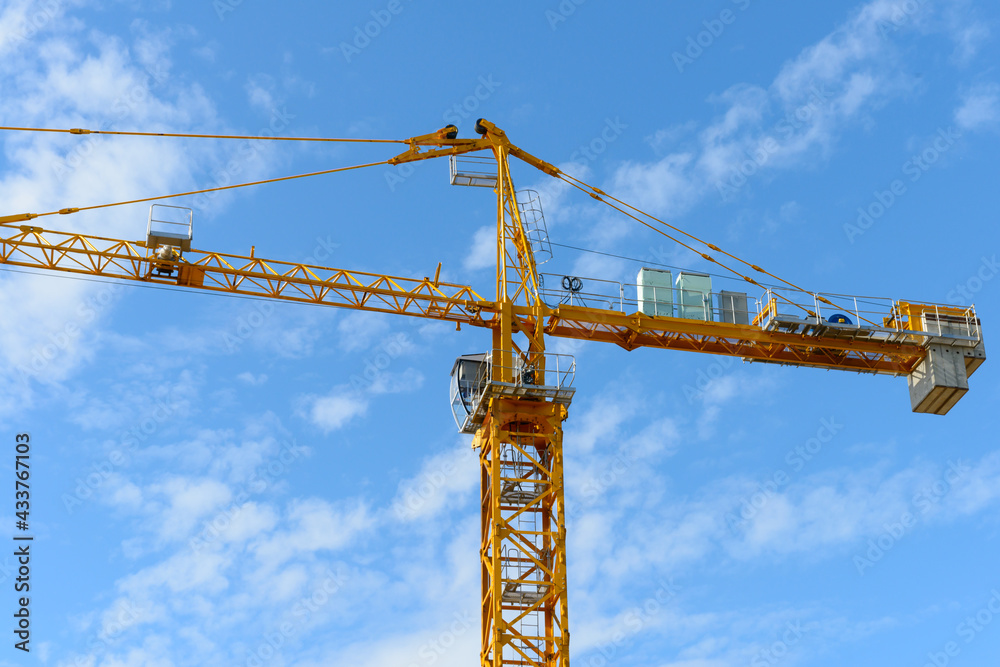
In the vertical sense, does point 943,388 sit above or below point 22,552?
above

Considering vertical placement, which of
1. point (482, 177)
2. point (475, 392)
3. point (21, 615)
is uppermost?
point (482, 177)

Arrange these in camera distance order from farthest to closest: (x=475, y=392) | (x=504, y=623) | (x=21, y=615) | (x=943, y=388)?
1. (x=943, y=388)
2. (x=475, y=392)
3. (x=504, y=623)
4. (x=21, y=615)

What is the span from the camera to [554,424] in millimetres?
50156

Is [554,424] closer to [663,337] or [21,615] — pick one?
[663,337]

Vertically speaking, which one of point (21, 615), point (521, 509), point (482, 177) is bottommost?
point (21, 615)

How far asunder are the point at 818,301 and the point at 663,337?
6665 mm

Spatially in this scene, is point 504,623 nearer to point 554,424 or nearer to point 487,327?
point 554,424

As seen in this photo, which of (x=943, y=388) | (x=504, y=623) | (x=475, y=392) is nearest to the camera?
(x=504, y=623)

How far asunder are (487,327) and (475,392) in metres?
2.48

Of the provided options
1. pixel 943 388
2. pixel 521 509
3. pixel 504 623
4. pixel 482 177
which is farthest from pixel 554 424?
pixel 943 388

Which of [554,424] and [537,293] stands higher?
[537,293]

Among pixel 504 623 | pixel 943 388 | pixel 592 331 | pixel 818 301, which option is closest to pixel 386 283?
pixel 592 331

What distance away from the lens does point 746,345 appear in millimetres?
54969

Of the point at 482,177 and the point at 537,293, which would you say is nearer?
the point at 537,293
